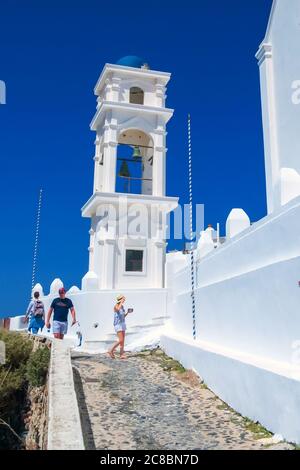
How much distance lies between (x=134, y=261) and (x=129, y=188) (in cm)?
309

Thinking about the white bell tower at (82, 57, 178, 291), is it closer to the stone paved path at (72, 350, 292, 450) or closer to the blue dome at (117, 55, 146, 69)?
the blue dome at (117, 55, 146, 69)

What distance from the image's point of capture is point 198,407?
20.5 ft

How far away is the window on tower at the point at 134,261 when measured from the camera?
52.6 feet

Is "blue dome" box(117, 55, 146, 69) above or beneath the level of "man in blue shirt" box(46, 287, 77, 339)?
above

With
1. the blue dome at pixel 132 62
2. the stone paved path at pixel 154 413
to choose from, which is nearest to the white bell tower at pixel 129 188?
the blue dome at pixel 132 62

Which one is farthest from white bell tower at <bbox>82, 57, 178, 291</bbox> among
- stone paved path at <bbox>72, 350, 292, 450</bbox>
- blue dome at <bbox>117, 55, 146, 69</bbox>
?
stone paved path at <bbox>72, 350, 292, 450</bbox>

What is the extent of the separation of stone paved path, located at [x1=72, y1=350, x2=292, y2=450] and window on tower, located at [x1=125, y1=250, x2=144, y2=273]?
711 centimetres

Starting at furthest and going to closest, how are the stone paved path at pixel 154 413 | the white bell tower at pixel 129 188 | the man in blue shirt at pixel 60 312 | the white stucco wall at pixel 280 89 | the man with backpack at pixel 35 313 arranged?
the white bell tower at pixel 129 188
the man with backpack at pixel 35 313
the man in blue shirt at pixel 60 312
the white stucco wall at pixel 280 89
the stone paved path at pixel 154 413

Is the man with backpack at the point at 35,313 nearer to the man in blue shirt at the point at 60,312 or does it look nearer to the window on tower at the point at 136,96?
the man in blue shirt at the point at 60,312

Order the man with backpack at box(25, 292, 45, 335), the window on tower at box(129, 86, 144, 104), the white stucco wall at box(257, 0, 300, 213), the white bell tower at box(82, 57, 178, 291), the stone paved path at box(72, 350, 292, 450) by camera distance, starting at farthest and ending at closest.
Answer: the window on tower at box(129, 86, 144, 104) < the white bell tower at box(82, 57, 178, 291) < the man with backpack at box(25, 292, 45, 335) < the white stucco wall at box(257, 0, 300, 213) < the stone paved path at box(72, 350, 292, 450)

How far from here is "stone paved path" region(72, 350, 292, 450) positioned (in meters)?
4.70

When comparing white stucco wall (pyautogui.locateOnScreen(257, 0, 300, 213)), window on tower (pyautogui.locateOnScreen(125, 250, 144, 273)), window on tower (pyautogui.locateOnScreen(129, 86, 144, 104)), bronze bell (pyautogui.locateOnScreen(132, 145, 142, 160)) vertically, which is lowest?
window on tower (pyautogui.locateOnScreen(125, 250, 144, 273))
